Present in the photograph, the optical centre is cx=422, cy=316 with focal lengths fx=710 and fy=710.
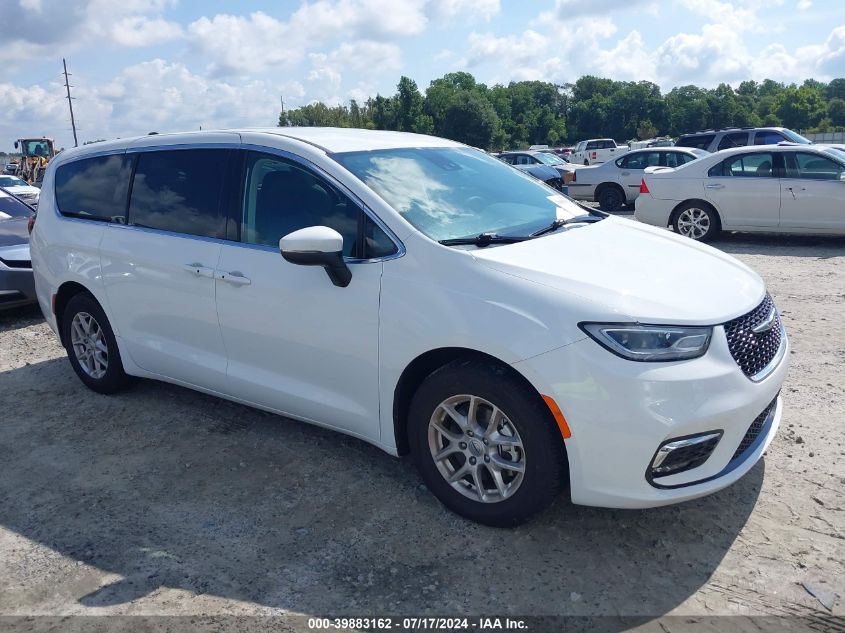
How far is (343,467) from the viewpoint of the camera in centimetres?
396

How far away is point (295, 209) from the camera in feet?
12.4

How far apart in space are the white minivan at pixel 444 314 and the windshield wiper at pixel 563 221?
18 mm

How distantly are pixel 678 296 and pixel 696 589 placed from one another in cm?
118

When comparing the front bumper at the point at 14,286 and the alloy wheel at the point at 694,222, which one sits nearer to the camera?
the front bumper at the point at 14,286

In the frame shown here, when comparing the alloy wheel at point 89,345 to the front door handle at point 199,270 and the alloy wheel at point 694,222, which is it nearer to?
the front door handle at point 199,270

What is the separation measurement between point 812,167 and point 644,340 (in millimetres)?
8976

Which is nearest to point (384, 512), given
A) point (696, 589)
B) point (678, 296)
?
point (696, 589)

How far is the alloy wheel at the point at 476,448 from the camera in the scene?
3.10 metres

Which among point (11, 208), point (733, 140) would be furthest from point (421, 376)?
point (733, 140)

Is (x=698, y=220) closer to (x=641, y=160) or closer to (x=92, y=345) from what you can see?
(x=641, y=160)

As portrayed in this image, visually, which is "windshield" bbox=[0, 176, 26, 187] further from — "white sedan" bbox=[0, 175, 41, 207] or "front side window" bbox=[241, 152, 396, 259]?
"front side window" bbox=[241, 152, 396, 259]

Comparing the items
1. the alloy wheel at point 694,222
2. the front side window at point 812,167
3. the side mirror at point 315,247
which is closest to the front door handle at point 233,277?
the side mirror at point 315,247

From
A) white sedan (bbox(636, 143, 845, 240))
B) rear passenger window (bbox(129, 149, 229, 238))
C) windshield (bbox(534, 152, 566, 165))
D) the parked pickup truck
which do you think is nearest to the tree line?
the parked pickup truck

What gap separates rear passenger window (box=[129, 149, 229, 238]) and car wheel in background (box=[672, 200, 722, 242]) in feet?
27.4
